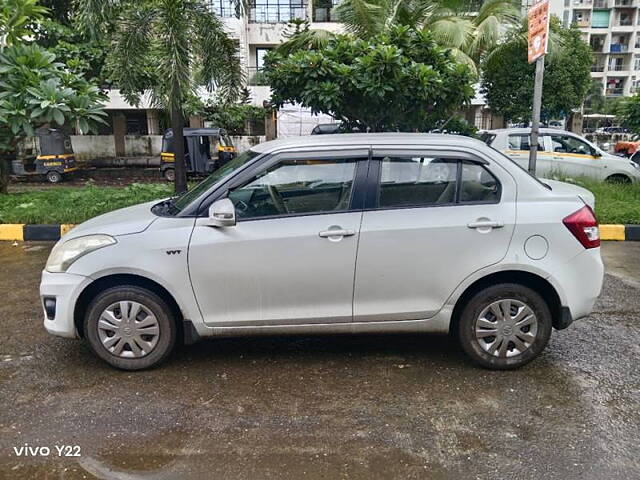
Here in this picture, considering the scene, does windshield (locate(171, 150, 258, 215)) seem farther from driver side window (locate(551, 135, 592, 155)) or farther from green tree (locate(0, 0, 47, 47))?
driver side window (locate(551, 135, 592, 155))

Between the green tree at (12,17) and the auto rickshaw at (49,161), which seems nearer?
the green tree at (12,17)

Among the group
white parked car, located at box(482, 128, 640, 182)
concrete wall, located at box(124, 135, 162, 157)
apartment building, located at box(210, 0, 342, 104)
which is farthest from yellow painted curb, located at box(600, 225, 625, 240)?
concrete wall, located at box(124, 135, 162, 157)

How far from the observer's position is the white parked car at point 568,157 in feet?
37.7

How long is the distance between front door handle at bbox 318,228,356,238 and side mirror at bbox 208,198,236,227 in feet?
1.96

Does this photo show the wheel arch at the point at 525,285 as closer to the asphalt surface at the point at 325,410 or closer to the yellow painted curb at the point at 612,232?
the asphalt surface at the point at 325,410

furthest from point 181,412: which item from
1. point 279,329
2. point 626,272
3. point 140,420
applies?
point 626,272

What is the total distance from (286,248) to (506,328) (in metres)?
1.62

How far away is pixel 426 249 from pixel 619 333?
6.90 ft

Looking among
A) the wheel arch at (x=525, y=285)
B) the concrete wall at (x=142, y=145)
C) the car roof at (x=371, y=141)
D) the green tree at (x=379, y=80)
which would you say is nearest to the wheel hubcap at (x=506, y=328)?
the wheel arch at (x=525, y=285)

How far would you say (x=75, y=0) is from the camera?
10.1 meters

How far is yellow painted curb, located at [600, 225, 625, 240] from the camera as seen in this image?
26.6 feet

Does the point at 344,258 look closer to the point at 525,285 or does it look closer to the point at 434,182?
the point at 434,182

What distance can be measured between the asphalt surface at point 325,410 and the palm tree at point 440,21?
8741 mm

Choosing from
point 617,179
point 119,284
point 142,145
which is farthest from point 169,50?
point 142,145
